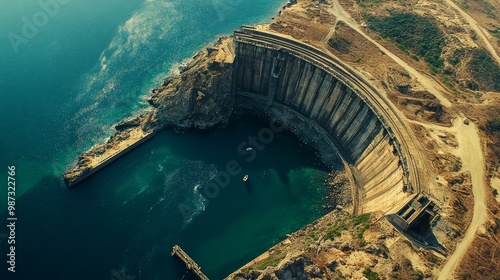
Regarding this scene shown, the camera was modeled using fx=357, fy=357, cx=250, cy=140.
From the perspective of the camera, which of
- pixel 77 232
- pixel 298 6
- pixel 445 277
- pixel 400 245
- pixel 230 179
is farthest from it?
pixel 298 6

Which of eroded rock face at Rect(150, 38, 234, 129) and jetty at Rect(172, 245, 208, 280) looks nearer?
jetty at Rect(172, 245, 208, 280)

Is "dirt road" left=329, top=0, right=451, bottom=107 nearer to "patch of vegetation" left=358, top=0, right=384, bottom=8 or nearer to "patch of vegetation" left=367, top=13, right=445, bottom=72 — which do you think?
"patch of vegetation" left=367, top=13, right=445, bottom=72

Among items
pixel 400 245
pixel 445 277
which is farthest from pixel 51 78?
pixel 445 277

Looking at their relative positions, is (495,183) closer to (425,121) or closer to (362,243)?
(425,121)

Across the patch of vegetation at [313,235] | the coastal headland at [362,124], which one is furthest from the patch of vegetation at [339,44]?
the patch of vegetation at [313,235]

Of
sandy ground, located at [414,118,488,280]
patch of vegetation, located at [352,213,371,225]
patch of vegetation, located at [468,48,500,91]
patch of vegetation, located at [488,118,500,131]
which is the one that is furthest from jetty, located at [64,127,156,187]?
patch of vegetation, located at [468,48,500,91]

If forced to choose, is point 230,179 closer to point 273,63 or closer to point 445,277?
point 273,63

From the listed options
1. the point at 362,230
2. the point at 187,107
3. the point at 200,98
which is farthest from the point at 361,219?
the point at 187,107
